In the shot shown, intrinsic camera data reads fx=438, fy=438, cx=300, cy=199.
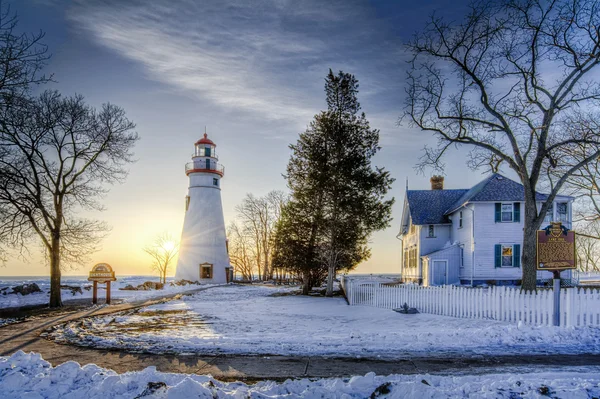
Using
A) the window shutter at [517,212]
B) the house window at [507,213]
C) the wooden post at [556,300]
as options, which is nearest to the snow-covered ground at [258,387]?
the wooden post at [556,300]

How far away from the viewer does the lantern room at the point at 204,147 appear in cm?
4262

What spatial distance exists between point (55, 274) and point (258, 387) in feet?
53.9

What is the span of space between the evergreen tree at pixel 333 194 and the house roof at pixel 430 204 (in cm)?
713

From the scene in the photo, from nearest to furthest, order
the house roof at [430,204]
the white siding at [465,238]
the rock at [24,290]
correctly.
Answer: the rock at [24,290], the white siding at [465,238], the house roof at [430,204]

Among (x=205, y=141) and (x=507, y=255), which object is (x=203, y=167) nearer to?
(x=205, y=141)

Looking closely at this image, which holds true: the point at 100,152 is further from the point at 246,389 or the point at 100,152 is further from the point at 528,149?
the point at 528,149

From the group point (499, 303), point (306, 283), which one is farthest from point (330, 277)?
point (499, 303)

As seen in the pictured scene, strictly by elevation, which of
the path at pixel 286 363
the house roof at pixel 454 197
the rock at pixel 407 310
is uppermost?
the house roof at pixel 454 197

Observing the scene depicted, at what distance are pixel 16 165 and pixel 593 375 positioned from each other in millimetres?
21140

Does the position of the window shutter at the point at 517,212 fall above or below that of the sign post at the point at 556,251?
above

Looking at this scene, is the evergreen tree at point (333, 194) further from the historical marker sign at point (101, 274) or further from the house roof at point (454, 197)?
the historical marker sign at point (101, 274)

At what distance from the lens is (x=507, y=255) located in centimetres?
2742

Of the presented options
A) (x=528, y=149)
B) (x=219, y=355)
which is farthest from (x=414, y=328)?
(x=528, y=149)

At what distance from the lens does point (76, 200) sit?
20562mm
